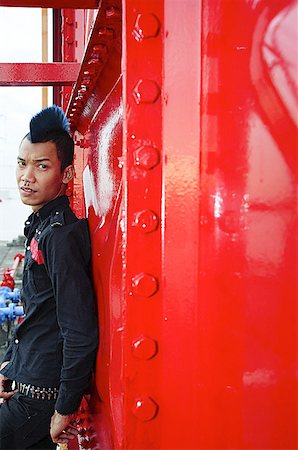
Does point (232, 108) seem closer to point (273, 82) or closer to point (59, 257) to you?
point (273, 82)

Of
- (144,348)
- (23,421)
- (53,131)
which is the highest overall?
(53,131)

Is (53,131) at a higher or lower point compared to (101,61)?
lower

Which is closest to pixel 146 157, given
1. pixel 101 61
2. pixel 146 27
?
pixel 146 27

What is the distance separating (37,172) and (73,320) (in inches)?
21.9

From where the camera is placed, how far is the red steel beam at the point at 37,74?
2.28 meters

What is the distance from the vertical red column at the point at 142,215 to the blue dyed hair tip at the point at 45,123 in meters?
0.83

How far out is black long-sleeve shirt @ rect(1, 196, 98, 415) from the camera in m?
1.52

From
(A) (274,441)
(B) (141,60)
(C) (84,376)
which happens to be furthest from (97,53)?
(A) (274,441)

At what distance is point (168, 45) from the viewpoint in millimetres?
1040

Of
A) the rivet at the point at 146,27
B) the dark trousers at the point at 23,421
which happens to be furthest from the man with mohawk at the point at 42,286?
the rivet at the point at 146,27

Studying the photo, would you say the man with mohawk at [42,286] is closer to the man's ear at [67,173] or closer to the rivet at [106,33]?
the man's ear at [67,173]

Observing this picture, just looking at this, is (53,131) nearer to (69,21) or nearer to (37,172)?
(37,172)

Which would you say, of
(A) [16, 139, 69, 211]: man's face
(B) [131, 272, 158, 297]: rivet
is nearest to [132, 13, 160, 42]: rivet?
(B) [131, 272, 158, 297]: rivet

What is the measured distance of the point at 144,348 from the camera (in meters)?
1.06
